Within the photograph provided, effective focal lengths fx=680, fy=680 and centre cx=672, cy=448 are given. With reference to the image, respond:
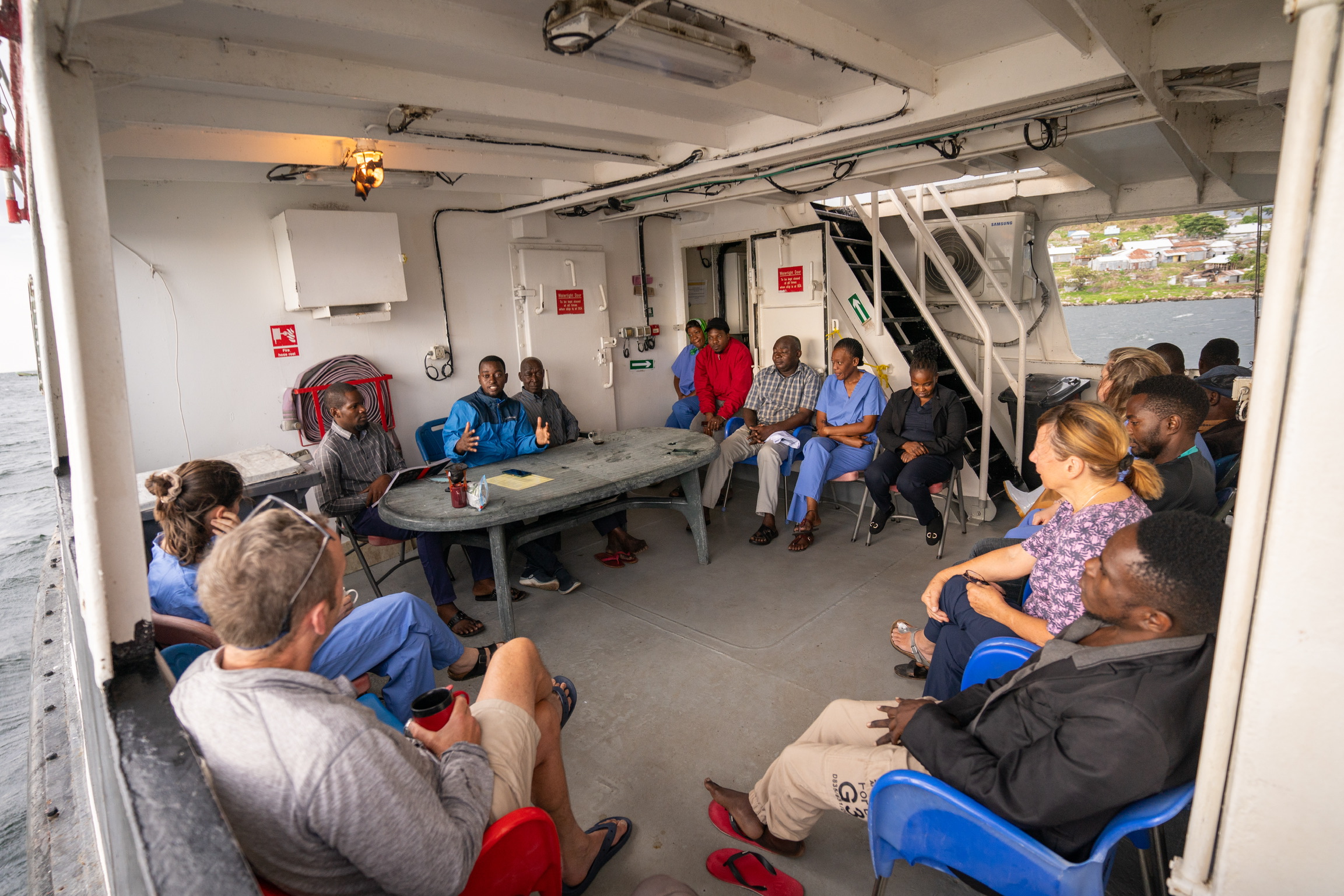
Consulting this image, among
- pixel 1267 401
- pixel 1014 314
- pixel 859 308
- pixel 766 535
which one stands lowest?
pixel 766 535

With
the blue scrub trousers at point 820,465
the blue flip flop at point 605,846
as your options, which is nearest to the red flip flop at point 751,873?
the blue flip flop at point 605,846

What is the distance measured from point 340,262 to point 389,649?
10.2 feet

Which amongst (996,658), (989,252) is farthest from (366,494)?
(989,252)

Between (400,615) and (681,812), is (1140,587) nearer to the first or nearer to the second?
(681,812)

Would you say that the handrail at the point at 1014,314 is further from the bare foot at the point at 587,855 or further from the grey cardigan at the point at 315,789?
the grey cardigan at the point at 315,789

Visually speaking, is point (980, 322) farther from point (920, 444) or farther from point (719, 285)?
point (719, 285)

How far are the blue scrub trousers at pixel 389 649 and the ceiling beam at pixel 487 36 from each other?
1.72 metres

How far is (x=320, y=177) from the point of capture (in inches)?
155

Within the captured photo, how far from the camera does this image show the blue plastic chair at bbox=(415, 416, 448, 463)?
483cm

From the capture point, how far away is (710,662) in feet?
10.3

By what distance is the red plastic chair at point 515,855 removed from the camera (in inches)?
51.0

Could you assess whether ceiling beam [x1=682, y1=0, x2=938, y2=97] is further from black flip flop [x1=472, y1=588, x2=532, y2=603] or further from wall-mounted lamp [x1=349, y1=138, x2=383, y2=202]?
black flip flop [x1=472, y1=588, x2=532, y2=603]

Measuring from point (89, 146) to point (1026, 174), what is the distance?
20.3ft

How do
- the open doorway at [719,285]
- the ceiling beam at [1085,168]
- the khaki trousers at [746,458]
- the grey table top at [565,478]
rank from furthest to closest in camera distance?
the open doorway at [719,285] → the khaki trousers at [746,458] → the ceiling beam at [1085,168] → the grey table top at [565,478]
